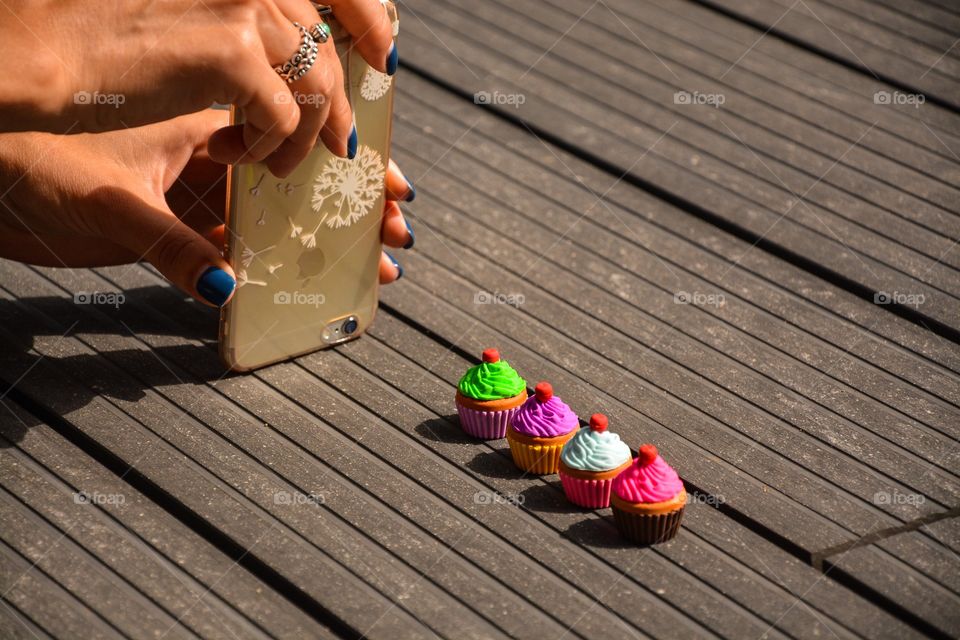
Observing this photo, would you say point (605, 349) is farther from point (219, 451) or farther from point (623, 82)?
point (623, 82)

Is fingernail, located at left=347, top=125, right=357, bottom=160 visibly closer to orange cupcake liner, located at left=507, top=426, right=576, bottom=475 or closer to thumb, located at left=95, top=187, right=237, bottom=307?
thumb, located at left=95, top=187, right=237, bottom=307

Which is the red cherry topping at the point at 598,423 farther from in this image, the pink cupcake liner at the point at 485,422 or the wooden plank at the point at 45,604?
the wooden plank at the point at 45,604

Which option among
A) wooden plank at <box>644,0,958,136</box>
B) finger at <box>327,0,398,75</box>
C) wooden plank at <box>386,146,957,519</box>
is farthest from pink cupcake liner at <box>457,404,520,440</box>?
wooden plank at <box>644,0,958,136</box>

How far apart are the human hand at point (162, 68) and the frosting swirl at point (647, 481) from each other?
2.46 ft

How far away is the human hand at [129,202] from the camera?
204 cm

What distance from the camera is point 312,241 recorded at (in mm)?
2203

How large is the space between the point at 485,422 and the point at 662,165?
109cm

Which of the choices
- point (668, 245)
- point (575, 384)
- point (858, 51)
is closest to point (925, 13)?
point (858, 51)

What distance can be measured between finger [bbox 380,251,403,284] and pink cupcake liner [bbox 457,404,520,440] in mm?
393

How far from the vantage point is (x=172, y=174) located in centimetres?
224

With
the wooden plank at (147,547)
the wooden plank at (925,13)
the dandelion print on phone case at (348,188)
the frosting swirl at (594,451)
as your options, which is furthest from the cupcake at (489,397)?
the wooden plank at (925,13)

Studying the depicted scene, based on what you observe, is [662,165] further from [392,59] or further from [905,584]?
[905,584]

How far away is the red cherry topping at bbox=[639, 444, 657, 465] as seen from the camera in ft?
6.18

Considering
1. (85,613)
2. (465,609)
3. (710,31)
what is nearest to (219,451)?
(85,613)
